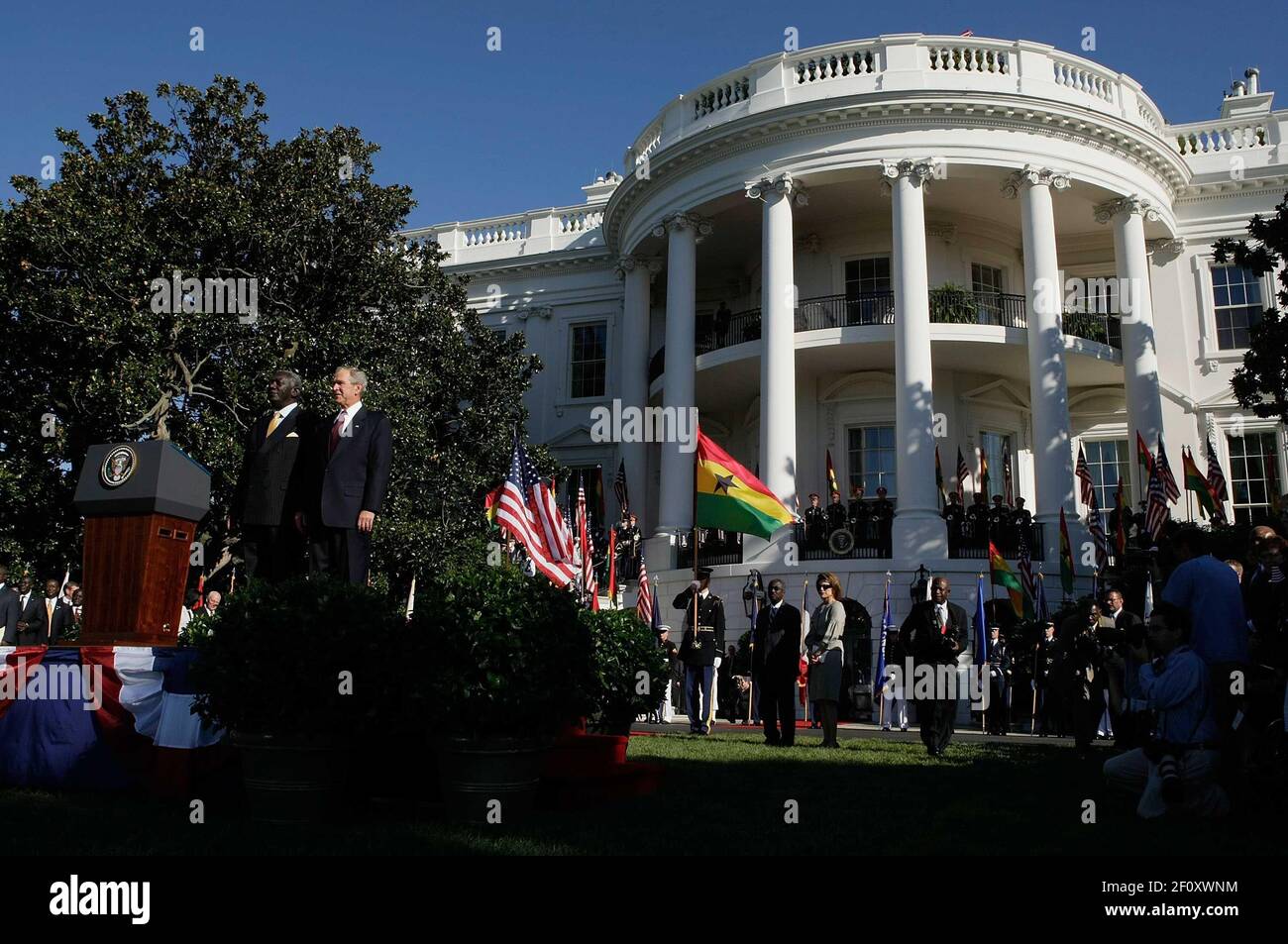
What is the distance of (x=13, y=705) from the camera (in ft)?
21.4

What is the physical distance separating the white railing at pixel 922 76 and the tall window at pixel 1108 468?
7.42 metres

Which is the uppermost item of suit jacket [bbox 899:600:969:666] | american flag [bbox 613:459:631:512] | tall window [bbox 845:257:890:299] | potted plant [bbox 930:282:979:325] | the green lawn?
tall window [bbox 845:257:890:299]

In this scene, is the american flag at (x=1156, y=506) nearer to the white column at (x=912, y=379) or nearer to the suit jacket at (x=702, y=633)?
the white column at (x=912, y=379)

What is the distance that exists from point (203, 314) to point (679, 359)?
10.6 metres

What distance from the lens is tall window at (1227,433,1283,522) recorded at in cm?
2345

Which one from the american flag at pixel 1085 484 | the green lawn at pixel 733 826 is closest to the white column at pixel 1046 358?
the american flag at pixel 1085 484

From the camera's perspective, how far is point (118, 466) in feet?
23.1

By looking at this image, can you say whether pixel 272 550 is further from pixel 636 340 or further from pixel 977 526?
pixel 636 340

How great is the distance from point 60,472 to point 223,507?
9.25 feet

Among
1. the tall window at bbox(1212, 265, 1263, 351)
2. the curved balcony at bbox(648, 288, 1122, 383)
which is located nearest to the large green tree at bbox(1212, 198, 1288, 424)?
the curved balcony at bbox(648, 288, 1122, 383)

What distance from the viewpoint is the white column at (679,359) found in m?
22.7

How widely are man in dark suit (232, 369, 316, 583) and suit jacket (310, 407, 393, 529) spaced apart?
0.80 ft

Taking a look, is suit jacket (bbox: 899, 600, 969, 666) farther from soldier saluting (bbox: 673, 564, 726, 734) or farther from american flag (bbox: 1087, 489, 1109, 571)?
american flag (bbox: 1087, 489, 1109, 571)
